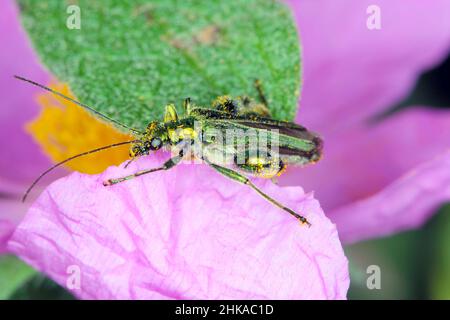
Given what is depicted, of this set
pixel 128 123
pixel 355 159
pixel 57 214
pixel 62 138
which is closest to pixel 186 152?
pixel 128 123

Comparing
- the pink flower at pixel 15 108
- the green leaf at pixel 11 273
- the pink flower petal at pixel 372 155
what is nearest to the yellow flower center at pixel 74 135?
the pink flower at pixel 15 108

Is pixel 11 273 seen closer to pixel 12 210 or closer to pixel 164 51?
pixel 12 210

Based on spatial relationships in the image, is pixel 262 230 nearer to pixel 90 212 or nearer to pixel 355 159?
pixel 90 212

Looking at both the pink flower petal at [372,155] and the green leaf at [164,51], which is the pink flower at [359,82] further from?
the green leaf at [164,51]

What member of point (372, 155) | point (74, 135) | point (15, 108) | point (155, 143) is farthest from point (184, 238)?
point (15, 108)
